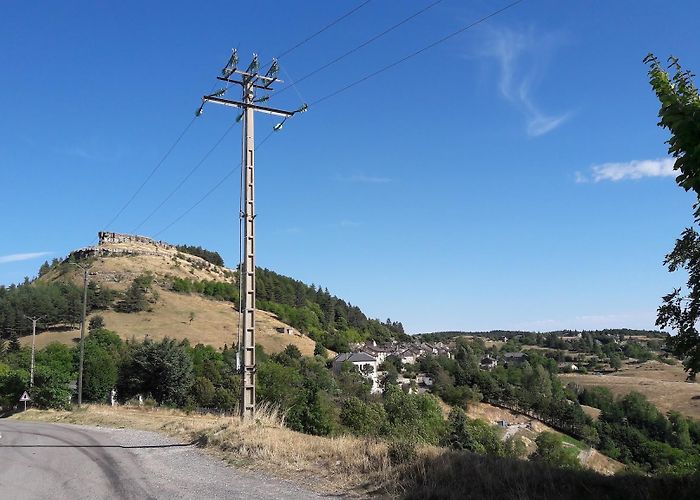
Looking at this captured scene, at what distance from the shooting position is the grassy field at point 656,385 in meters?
118

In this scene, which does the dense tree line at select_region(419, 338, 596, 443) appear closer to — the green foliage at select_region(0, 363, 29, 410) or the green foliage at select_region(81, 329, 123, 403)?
the green foliage at select_region(81, 329, 123, 403)

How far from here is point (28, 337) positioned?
379 ft

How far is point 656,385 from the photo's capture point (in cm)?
13462

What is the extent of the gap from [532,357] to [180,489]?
185m

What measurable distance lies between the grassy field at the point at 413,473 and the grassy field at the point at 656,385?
117 m

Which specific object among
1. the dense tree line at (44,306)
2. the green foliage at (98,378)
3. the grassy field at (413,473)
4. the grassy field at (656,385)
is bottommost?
the grassy field at (656,385)

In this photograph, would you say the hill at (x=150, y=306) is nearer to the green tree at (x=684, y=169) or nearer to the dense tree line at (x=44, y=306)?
the dense tree line at (x=44, y=306)

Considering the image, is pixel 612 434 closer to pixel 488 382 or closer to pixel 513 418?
pixel 513 418

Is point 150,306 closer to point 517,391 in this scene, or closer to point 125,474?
point 517,391

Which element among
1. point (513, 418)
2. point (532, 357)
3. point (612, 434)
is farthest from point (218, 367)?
point (532, 357)

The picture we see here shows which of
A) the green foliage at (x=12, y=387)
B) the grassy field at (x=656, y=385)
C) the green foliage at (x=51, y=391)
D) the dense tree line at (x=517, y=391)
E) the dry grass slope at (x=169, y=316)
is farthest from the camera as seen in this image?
the dry grass slope at (x=169, y=316)

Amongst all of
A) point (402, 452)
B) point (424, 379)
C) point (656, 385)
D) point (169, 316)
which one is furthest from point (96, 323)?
point (656, 385)

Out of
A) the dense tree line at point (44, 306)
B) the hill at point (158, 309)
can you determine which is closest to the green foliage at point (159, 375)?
the hill at point (158, 309)

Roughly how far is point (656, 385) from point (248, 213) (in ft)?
483
